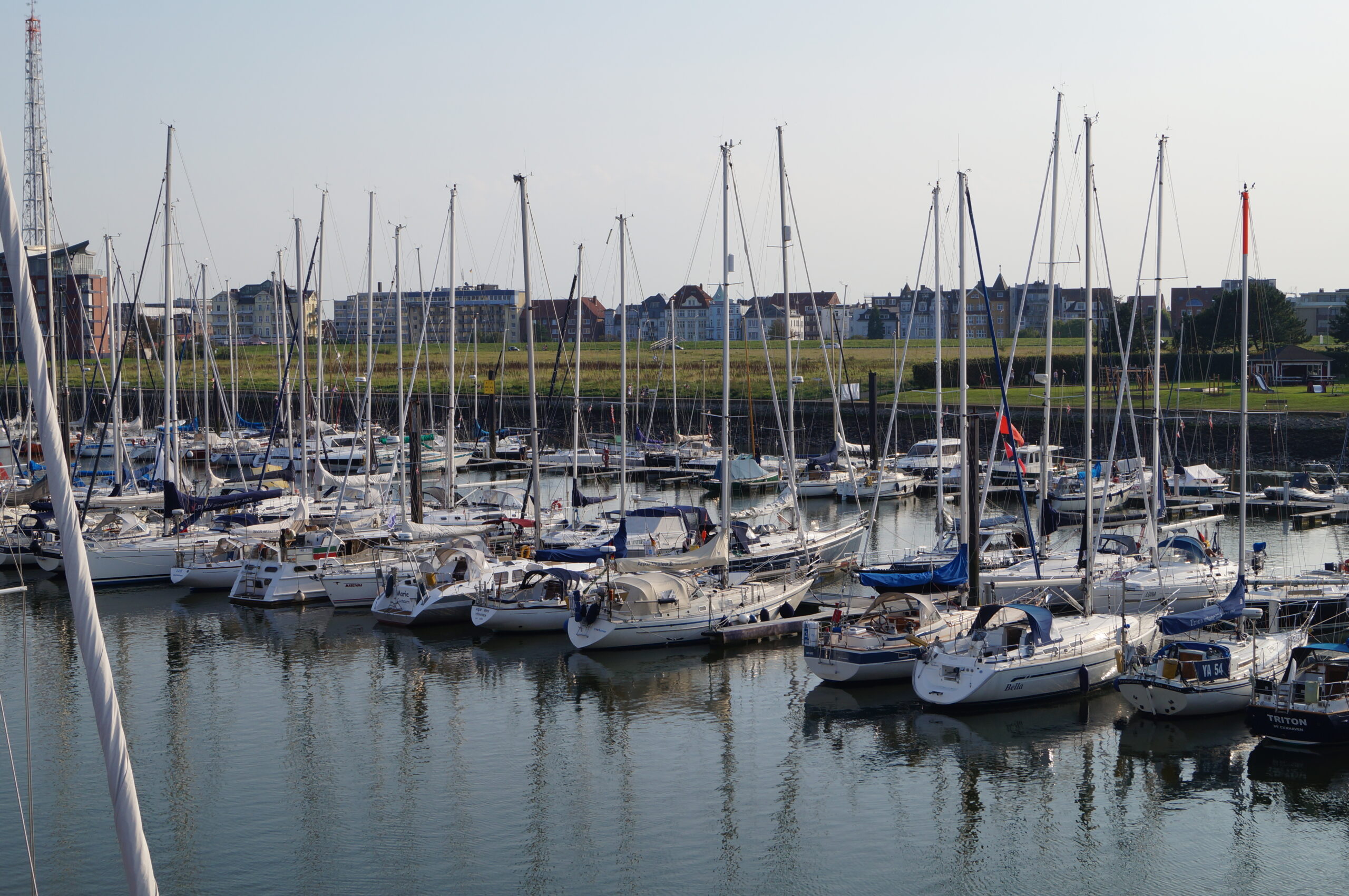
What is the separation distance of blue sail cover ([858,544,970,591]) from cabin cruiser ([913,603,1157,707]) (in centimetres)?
511

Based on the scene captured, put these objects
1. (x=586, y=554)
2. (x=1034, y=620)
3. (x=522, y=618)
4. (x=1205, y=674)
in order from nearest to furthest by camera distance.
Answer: (x=1205, y=674), (x=1034, y=620), (x=522, y=618), (x=586, y=554)

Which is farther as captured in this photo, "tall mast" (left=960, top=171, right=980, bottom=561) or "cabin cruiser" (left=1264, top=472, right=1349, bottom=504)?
"cabin cruiser" (left=1264, top=472, right=1349, bottom=504)

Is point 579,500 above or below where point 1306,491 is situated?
above

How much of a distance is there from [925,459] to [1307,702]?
49.0 metres

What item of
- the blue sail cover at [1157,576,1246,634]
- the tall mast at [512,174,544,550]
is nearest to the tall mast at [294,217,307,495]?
the tall mast at [512,174,544,550]

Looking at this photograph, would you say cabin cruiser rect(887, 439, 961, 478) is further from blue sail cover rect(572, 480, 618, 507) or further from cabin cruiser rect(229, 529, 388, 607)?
cabin cruiser rect(229, 529, 388, 607)

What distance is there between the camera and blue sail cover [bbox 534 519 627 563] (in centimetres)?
4062

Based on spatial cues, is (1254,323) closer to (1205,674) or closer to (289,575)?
(1205,674)

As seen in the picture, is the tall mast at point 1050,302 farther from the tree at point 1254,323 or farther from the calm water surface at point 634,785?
the tree at point 1254,323

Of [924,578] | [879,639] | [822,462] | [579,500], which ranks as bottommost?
[879,639]

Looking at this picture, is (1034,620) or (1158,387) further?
(1158,387)

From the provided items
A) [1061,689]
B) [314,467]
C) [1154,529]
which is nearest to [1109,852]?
[1061,689]

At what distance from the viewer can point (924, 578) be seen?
116ft

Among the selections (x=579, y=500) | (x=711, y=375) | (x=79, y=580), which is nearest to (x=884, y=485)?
(x=579, y=500)
